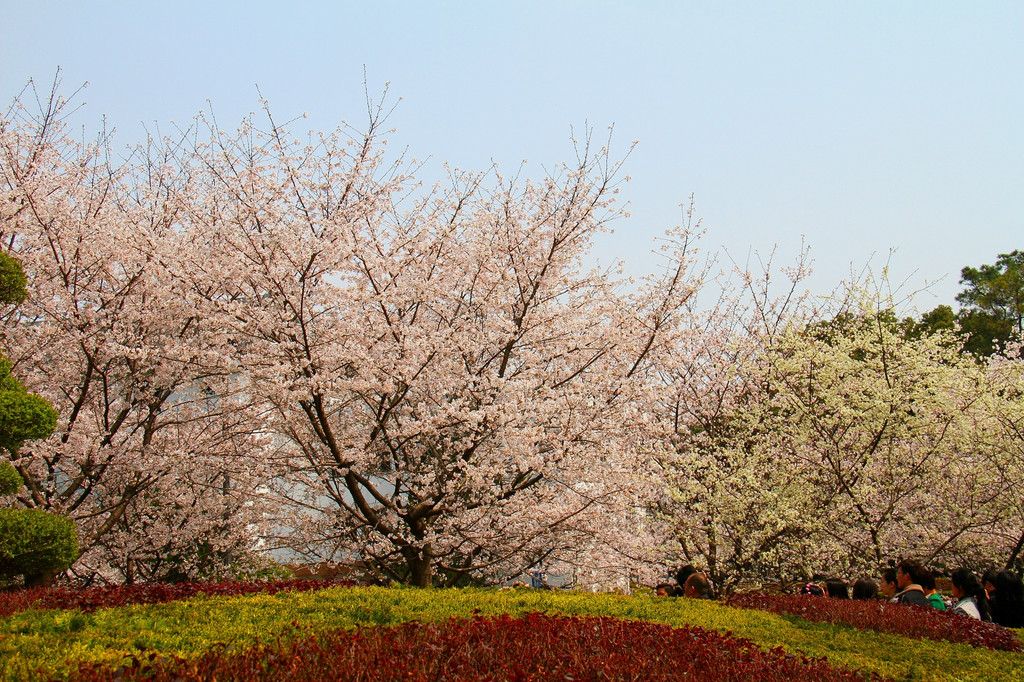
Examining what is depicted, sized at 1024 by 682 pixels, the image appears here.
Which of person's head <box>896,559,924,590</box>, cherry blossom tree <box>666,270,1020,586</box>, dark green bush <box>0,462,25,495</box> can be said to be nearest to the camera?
dark green bush <box>0,462,25,495</box>

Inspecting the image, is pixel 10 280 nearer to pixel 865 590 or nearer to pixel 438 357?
pixel 438 357

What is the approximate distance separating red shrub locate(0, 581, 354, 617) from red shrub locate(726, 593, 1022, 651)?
5213 millimetres

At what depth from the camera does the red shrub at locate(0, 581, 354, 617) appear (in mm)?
6156

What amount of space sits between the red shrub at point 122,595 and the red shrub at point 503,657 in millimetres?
2504

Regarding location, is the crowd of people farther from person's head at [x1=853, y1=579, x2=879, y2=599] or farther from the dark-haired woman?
person's head at [x1=853, y1=579, x2=879, y2=599]

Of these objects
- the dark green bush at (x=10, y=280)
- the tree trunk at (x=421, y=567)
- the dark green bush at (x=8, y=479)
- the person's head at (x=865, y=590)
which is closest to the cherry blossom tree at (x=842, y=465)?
the person's head at (x=865, y=590)

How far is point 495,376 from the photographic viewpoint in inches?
356

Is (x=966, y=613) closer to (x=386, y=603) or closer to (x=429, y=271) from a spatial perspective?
(x=386, y=603)

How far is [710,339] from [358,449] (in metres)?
8.12

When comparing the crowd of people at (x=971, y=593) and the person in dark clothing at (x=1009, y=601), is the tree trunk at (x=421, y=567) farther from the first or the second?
the person in dark clothing at (x=1009, y=601)

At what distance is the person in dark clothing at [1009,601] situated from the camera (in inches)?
324

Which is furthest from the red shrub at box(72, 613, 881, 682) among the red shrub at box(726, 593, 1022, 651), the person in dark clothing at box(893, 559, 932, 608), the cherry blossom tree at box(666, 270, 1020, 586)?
the cherry blossom tree at box(666, 270, 1020, 586)

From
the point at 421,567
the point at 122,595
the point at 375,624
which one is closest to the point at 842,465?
the point at 421,567

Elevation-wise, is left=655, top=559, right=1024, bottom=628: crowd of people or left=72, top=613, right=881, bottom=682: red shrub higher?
left=655, top=559, right=1024, bottom=628: crowd of people
